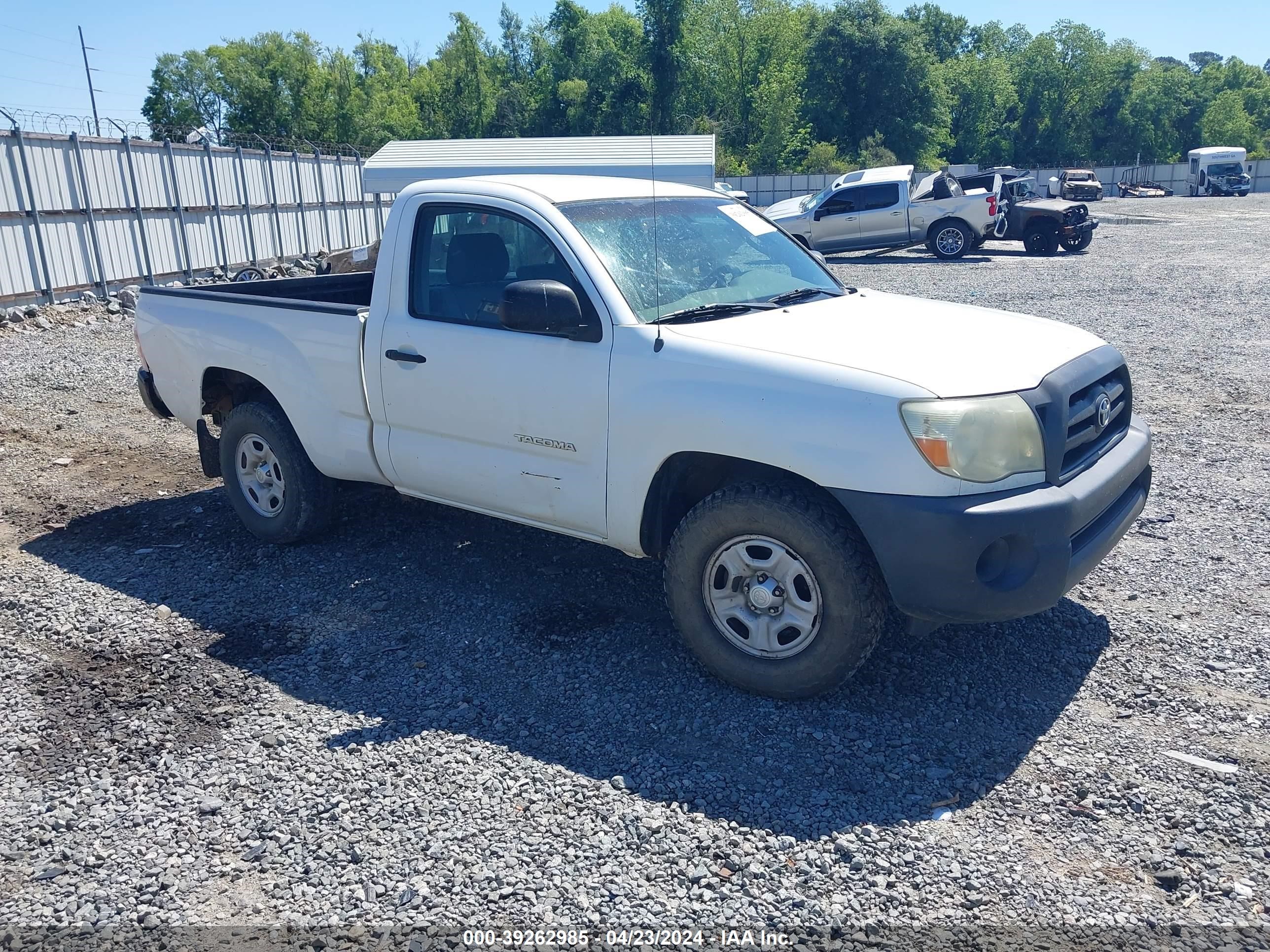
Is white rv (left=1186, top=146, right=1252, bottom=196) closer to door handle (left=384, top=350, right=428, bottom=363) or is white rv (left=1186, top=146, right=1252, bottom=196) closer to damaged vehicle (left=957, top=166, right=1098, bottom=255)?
damaged vehicle (left=957, top=166, right=1098, bottom=255)

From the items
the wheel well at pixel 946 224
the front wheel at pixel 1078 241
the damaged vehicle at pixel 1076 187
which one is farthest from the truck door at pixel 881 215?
the damaged vehicle at pixel 1076 187

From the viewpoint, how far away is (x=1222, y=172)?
56.8m

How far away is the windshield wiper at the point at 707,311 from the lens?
170 inches

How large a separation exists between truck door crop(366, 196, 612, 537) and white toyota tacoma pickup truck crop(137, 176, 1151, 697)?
0.04ft

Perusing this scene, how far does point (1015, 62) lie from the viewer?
90.8 m

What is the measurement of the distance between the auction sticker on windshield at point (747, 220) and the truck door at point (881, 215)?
63.3 ft

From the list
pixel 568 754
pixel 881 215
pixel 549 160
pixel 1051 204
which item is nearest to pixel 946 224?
pixel 881 215

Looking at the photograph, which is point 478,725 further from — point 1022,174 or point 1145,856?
point 1022,174

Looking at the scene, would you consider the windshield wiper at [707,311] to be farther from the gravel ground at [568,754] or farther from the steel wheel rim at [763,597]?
the gravel ground at [568,754]

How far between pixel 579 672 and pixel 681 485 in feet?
2.98

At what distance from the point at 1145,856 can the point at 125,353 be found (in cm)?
1289

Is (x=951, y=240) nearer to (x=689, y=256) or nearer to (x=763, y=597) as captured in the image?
(x=689, y=256)

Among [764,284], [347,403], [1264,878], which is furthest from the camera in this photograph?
[347,403]

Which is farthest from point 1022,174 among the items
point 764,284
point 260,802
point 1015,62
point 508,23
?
point 1015,62
